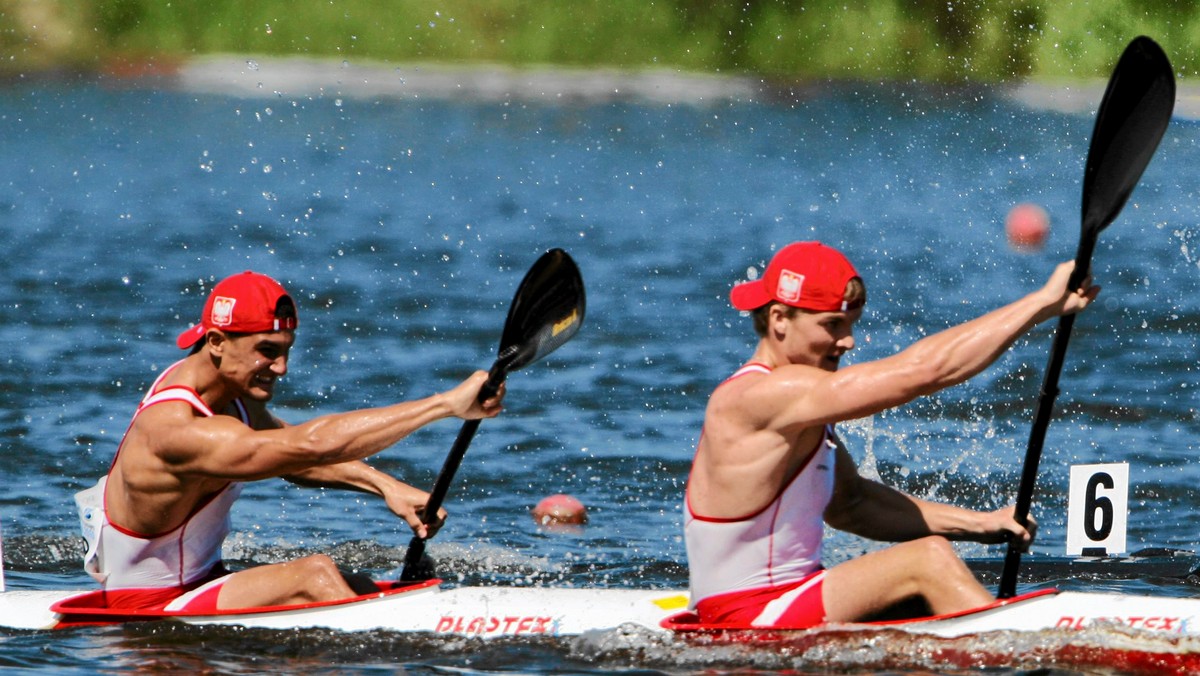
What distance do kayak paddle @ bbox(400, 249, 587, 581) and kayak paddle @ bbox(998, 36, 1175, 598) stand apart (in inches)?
68.7

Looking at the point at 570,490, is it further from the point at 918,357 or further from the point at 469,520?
the point at 918,357

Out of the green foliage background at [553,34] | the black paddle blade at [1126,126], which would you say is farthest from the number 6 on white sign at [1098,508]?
the green foliage background at [553,34]

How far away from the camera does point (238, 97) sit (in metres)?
37.9

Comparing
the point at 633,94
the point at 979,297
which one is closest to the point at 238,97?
the point at 633,94

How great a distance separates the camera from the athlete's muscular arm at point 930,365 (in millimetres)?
5020

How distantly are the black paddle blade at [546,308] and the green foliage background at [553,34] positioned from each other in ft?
86.5

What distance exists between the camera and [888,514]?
5.99 metres

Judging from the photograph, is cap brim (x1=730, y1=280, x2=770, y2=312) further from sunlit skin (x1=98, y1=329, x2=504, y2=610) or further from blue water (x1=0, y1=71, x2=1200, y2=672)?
blue water (x1=0, y1=71, x2=1200, y2=672)

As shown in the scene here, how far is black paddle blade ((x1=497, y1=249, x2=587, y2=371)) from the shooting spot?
6.23 meters

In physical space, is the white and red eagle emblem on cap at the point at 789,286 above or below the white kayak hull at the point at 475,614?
above

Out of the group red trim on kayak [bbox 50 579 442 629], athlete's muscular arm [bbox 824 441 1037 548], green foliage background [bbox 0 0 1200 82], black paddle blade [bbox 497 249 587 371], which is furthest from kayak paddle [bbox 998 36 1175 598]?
green foliage background [bbox 0 0 1200 82]

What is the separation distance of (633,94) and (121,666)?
31258 mm

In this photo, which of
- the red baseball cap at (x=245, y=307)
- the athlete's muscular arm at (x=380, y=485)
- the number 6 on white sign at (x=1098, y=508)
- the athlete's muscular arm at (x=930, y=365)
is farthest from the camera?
the number 6 on white sign at (x=1098, y=508)

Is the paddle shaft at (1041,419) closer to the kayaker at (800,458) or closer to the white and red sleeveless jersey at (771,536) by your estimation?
the kayaker at (800,458)
